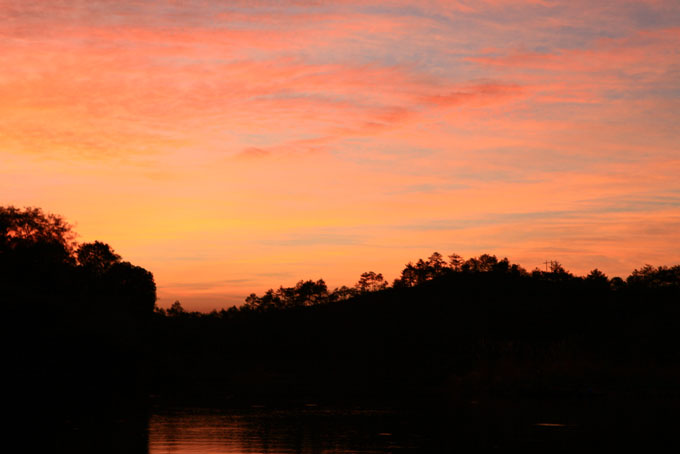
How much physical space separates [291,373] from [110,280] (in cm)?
5035

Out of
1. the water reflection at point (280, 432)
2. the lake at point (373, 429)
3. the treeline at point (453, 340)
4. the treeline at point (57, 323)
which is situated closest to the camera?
the water reflection at point (280, 432)

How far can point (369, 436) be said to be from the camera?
2992cm

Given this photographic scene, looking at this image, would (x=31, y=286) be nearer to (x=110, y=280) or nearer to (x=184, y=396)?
(x=110, y=280)

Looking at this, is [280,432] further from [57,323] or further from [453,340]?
[453,340]

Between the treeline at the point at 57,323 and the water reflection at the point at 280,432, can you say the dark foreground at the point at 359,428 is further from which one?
the treeline at the point at 57,323

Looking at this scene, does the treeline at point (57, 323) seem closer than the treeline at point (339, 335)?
No

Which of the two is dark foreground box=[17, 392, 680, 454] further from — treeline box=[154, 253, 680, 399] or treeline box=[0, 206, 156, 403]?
treeline box=[0, 206, 156, 403]

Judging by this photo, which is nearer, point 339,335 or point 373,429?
point 373,429

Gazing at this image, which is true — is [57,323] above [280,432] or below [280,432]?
above

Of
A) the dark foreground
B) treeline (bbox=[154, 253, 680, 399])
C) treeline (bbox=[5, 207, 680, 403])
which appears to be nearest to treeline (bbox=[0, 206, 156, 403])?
treeline (bbox=[5, 207, 680, 403])

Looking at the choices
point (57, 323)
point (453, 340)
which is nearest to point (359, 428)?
point (57, 323)

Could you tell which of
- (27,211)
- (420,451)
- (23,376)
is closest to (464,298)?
(27,211)

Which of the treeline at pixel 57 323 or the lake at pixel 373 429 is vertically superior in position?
the treeline at pixel 57 323

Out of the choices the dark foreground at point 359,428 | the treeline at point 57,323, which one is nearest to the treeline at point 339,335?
the treeline at point 57,323
